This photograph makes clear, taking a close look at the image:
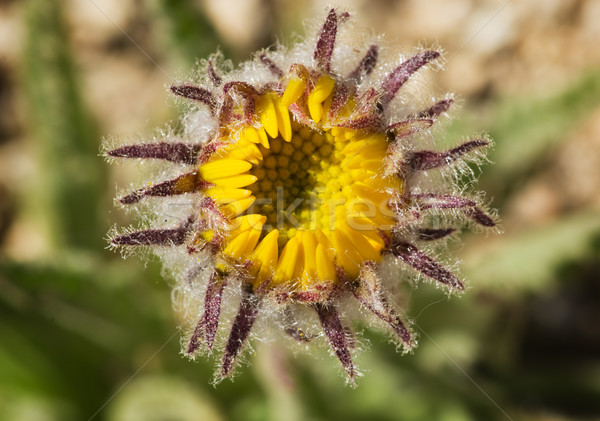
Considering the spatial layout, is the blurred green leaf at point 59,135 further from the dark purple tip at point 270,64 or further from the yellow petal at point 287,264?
the yellow petal at point 287,264

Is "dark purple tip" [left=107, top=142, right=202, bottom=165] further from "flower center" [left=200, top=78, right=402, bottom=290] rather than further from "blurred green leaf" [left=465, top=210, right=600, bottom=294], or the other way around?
"blurred green leaf" [left=465, top=210, right=600, bottom=294]

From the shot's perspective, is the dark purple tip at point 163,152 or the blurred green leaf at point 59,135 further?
the blurred green leaf at point 59,135

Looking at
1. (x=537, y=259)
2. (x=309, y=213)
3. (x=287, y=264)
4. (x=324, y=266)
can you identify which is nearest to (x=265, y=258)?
(x=287, y=264)

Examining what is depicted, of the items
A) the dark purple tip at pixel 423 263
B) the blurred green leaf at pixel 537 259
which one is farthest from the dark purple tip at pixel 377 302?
the blurred green leaf at pixel 537 259

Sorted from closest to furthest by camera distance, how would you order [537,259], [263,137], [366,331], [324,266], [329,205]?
[324,266]
[263,137]
[329,205]
[366,331]
[537,259]

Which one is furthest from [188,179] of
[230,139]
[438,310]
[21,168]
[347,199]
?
[21,168]

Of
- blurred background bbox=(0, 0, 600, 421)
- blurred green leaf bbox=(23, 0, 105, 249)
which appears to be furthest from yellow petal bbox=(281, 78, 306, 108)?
blurred green leaf bbox=(23, 0, 105, 249)

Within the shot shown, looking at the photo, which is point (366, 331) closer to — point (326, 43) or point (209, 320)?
point (209, 320)
